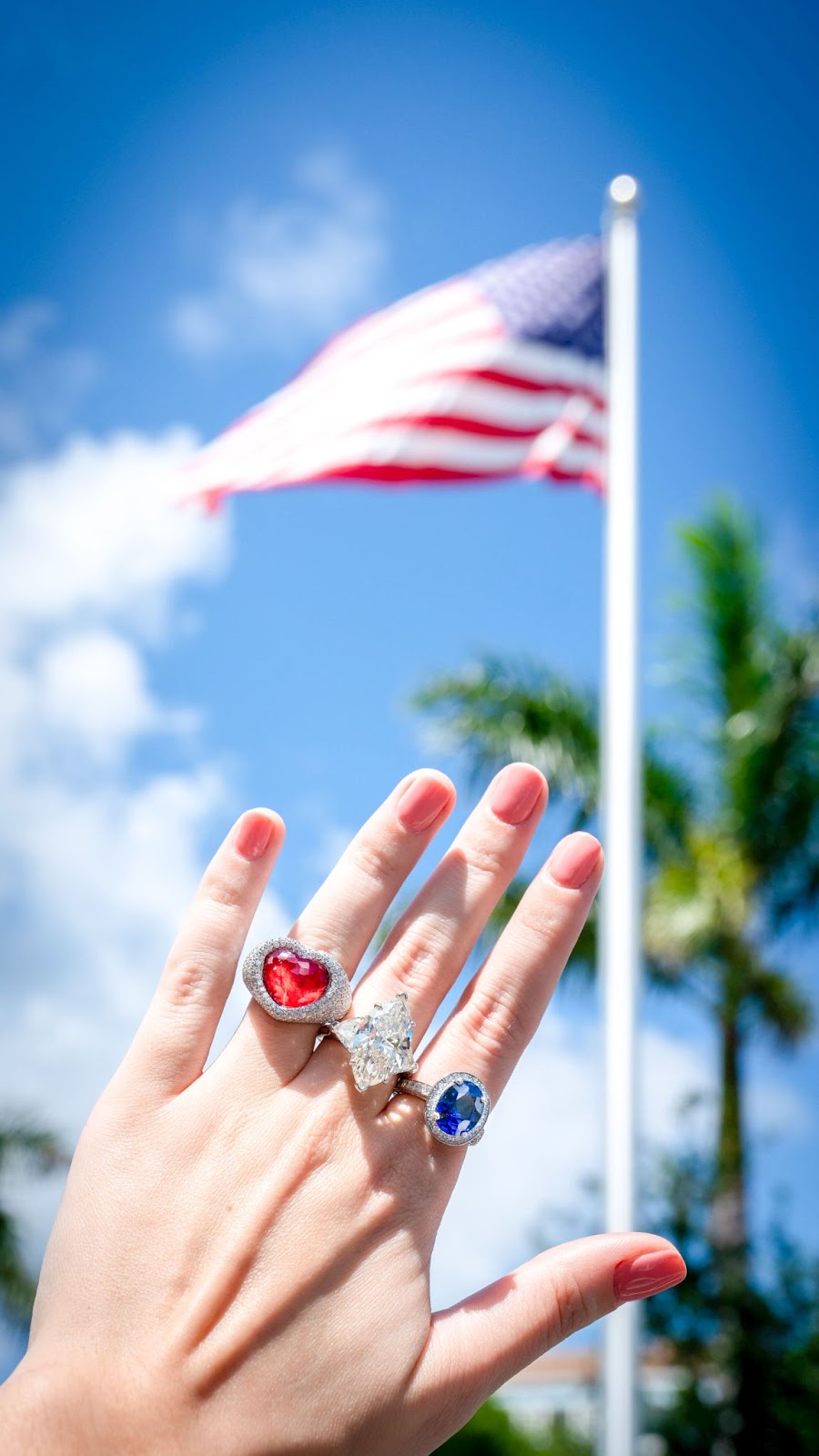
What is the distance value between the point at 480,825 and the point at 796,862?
38.6 feet

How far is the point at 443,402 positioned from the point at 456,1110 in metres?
5.49

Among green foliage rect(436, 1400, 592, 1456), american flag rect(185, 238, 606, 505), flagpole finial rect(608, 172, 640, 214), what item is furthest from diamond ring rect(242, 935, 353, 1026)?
green foliage rect(436, 1400, 592, 1456)

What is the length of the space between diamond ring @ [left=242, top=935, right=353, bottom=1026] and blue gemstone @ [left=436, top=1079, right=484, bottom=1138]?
0.68ft

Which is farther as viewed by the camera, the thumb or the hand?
the thumb

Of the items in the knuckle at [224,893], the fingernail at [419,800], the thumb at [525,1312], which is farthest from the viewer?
the fingernail at [419,800]

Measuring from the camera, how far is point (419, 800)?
7.04 ft

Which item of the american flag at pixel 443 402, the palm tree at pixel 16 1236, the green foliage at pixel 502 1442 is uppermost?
the american flag at pixel 443 402

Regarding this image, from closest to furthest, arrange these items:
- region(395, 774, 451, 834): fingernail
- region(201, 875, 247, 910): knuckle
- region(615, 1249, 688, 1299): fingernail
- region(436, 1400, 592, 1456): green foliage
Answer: region(615, 1249, 688, 1299): fingernail
region(201, 875, 247, 910): knuckle
region(395, 774, 451, 834): fingernail
region(436, 1400, 592, 1456): green foliage

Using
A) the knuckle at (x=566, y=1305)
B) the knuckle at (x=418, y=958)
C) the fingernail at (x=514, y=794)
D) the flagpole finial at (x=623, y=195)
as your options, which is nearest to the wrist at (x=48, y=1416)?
the knuckle at (x=566, y=1305)

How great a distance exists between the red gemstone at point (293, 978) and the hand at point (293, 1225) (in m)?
0.05

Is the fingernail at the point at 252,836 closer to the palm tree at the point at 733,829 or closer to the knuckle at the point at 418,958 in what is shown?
the knuckle at the point at 418,958

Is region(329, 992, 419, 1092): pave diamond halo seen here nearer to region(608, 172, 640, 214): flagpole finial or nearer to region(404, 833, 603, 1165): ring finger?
region(404, 833, 603, 1165): ring finger

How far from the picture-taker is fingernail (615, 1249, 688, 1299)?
6.30ft

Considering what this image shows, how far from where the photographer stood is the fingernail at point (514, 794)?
2176mm
